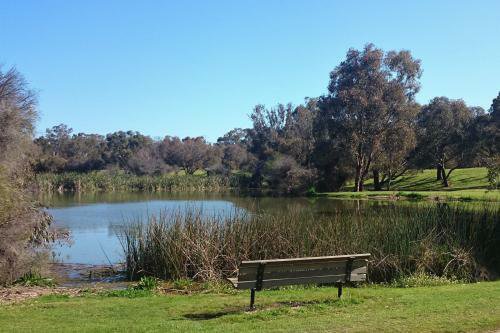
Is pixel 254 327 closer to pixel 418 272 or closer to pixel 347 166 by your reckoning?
pixel 418 272

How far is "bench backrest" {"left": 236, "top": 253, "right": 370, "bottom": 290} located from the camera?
→ 805 centimetres

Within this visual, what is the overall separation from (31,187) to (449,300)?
11075 millimetres

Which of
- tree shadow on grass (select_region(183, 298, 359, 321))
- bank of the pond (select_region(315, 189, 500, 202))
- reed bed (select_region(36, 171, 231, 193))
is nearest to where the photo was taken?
tree shadow on grass (select_region(183, 298, 359, 321))

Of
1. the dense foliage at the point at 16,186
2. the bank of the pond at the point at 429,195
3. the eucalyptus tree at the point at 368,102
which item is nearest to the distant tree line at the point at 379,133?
the eucalyptus tree at the point at 368,102

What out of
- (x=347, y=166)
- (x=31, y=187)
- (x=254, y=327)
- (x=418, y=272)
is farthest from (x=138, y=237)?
(x=347, y=166)

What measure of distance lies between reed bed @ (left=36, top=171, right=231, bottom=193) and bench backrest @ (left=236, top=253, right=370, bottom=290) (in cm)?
6417

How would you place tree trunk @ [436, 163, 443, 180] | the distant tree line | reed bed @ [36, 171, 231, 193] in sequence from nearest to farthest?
1. the distant tree line
2. tree trunk @ [436, 163, 443, 180]
3. reed bed @ [36, 171, 231, 193]

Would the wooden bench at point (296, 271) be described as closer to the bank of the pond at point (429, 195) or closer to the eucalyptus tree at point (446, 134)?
the bank of the pond at point (429, 195)

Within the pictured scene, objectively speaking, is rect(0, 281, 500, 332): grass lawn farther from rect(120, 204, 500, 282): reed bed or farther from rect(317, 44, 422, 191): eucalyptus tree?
rect(317, 44, 422, 191): eucalyptus tree

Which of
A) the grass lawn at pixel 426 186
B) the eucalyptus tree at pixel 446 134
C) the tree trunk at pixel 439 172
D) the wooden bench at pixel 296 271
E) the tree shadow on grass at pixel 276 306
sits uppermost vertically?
the eucalyptus tree at pixel 446 134

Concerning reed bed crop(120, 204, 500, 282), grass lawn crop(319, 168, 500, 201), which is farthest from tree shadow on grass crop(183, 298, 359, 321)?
grass lawn crop(319, 168, 500, 201)

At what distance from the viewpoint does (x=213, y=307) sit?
8.48 meters

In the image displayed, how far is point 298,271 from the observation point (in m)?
8.41

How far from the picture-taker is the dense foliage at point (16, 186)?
11977 millimetres
